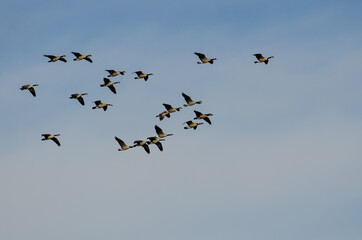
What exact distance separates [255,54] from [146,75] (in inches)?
565

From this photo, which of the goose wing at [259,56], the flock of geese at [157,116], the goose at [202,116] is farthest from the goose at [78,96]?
the goose wing at [259,56]

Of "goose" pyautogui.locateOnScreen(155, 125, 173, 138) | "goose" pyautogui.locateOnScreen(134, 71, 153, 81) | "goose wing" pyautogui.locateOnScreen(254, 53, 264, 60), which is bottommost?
"goose" pyautogui.locateOnScreen(155, 125, 173, 138)

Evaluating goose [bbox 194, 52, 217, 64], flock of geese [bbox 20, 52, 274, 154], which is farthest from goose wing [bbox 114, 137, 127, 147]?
goose [bbox 194, 52, 217, 64]

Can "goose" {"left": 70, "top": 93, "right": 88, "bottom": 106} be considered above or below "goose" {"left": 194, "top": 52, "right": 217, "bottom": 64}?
below

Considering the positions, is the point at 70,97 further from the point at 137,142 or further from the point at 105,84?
the point at 137,142

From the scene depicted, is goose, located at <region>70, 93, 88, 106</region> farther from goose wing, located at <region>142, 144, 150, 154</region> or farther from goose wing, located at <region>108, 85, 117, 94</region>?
goose wing, located at <region>142, 144, 150, 154</region>

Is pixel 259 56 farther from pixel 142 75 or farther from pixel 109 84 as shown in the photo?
pixel 109 84

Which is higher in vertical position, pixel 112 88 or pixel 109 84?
pixel 109 84

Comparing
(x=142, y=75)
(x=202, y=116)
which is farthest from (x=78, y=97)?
(x=202, y=116)

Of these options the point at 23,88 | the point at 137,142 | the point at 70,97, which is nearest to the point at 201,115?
the point at 137,142

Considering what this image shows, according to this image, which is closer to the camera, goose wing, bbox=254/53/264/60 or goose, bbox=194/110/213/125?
goose, bbox=194/110/213/125

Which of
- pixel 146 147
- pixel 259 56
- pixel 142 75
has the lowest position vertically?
pixel 146 147

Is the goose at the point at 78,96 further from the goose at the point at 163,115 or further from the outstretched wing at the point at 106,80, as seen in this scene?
the goose at the point at 163,115

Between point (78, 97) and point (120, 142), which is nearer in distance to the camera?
point (120, 142)
